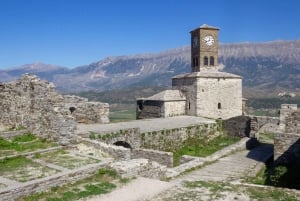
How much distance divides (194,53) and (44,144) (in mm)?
23236

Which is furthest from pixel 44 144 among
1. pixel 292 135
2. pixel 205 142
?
pixel 205 142

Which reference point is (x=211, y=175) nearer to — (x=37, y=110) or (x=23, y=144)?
(x=23, y=144)

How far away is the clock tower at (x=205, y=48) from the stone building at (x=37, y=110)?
20.2 meters

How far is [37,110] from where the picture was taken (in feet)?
55.3

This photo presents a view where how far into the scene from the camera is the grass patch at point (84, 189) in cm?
1016

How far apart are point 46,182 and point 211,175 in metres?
7.94

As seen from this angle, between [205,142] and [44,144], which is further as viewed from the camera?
[205,142]

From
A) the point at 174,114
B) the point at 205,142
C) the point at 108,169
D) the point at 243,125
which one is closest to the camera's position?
the point at 108,169

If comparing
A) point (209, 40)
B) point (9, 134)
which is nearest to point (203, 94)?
point (209, 40)

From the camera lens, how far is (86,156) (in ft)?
46.3

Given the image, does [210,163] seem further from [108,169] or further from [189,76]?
Result: [189,76]

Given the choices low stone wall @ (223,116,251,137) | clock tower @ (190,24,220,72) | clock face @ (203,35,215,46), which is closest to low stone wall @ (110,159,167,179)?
low stone wall @ (223,116,251,137)

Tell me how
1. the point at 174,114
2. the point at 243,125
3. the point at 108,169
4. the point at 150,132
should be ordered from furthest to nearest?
the point at 174,114 → the point at 243,125 → the point at 150,132 → the point at 108,169

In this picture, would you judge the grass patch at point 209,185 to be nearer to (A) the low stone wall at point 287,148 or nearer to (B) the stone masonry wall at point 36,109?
(B) the stone masonry wall at point 36,109
